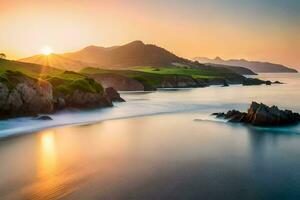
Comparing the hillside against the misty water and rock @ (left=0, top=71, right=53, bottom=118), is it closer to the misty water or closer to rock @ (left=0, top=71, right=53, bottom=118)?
rock @ (left=0, top=71, right=53, bottom=118)

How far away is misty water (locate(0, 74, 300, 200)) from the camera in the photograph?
18984 millimetres

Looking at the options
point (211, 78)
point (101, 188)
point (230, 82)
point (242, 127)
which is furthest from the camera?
point (230, 82)

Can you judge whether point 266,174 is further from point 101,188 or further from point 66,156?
point 66,156

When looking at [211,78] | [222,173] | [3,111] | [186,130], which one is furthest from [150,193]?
[211,78]

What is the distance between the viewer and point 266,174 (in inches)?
886

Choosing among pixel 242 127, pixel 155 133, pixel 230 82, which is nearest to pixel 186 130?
pixel 155 133

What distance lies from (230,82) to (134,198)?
568 ft

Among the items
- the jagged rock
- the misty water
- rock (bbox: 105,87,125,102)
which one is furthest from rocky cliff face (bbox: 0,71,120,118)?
rock (bbox: 105,87,125,102)

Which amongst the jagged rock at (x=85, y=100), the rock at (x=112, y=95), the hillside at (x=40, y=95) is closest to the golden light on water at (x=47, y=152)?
the hillside at (x=40, y=95)

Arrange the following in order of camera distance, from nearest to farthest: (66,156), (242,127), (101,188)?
(101,188), (66,156), (242,127)

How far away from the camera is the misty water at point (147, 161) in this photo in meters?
19.0

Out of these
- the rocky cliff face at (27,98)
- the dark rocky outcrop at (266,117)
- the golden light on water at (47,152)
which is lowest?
the golden light on water at (47,152)

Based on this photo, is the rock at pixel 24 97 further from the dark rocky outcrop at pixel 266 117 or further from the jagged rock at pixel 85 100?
the dark rocky outcrop at pixel 266 117

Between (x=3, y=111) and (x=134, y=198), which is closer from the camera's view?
(x=134, y=198)
